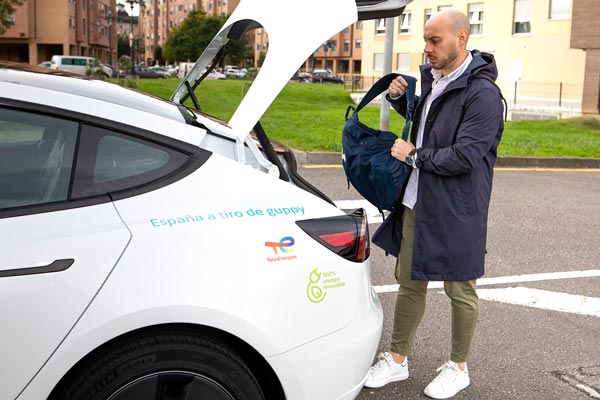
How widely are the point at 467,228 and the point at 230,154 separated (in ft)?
4.04

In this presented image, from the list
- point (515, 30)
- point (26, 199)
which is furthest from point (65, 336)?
point (515, 30)

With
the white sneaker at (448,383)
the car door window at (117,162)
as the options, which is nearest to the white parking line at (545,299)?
the white sneaker at (448,383)

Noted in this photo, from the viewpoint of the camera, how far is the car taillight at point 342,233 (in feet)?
8.64

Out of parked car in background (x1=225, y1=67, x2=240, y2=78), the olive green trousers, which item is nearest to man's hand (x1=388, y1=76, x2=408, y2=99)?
the olive green trousers

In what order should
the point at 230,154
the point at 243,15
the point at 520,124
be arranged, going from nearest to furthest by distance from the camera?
the point at 230,154
the point at 243,15
the point at 520,124

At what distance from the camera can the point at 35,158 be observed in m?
2.48

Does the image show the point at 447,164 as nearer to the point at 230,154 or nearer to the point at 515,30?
the point at 230,154

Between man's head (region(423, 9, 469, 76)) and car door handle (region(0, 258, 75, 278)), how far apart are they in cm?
189

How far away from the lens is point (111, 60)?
9719 centimetres

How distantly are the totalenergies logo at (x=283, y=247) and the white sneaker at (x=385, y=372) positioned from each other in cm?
143

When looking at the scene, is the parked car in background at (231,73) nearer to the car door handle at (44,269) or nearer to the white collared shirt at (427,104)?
the white collared shirt at (427,104)

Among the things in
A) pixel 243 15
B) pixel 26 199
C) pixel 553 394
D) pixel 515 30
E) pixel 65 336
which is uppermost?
pixel 515 30

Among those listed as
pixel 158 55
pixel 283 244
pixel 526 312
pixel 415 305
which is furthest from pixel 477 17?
pixel 158 55

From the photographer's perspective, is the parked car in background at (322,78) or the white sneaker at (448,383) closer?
the white sneaker at (448,383)
